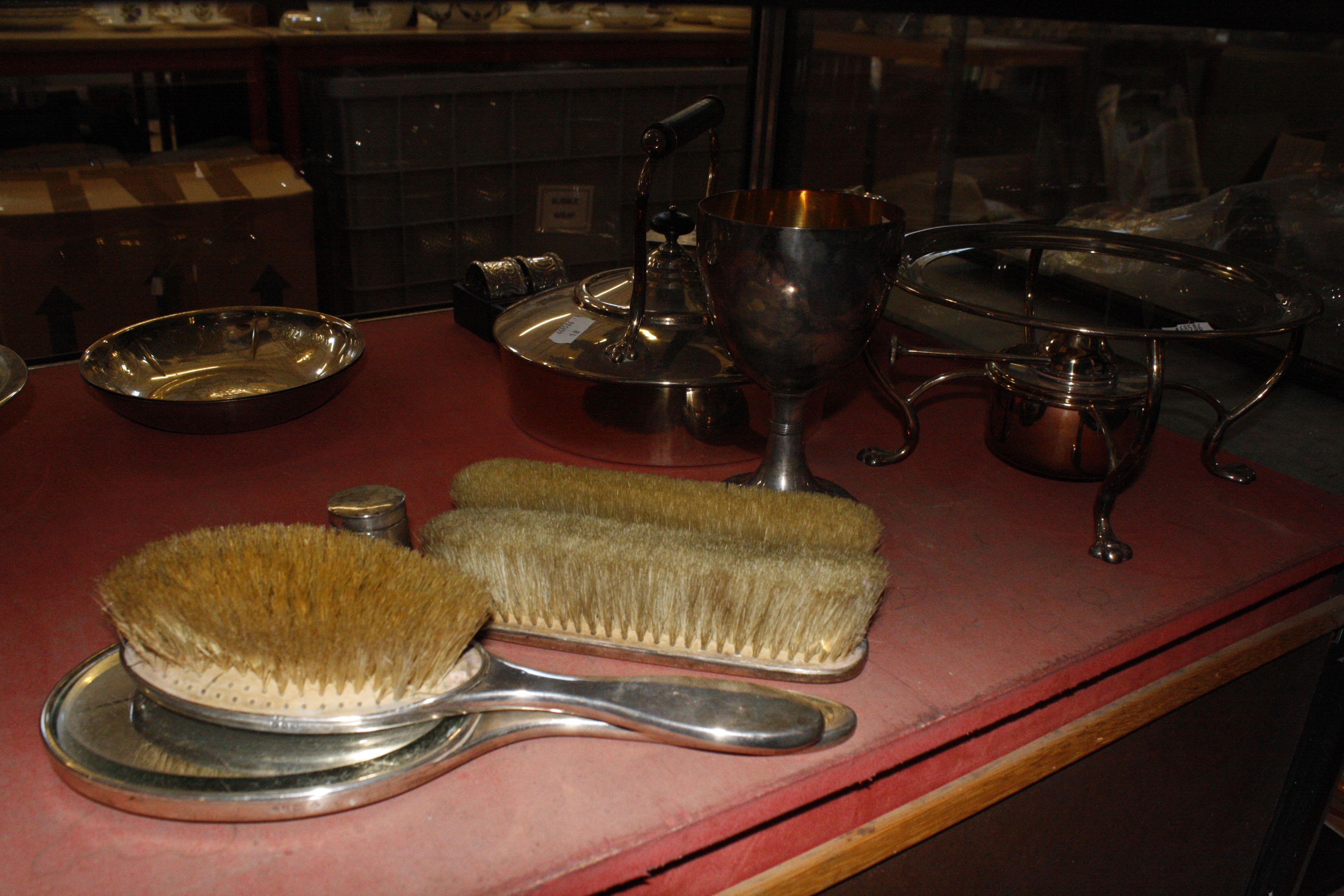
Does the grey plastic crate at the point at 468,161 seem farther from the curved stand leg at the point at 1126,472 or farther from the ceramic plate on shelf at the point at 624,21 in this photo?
the curved stand leg at the point at 1126,472

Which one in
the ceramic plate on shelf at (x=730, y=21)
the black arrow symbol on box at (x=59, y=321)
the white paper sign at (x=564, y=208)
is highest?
the ceramic plate on shelf at (x=730, y=21)

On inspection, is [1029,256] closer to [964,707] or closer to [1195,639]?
[1195,639]

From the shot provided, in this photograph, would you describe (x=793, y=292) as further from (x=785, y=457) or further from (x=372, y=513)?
(x=372, y=513)

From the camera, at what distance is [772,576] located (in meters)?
0.48

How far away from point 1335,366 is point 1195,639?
0.38 metres

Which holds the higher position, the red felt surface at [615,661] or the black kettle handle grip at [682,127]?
the black kettle handle grip at [682,127]

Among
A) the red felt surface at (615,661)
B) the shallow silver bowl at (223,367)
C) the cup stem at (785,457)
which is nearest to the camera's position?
the red felt surface at (615,661)

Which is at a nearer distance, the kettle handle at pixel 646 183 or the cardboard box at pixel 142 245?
the kettle handle at pixel 646 183

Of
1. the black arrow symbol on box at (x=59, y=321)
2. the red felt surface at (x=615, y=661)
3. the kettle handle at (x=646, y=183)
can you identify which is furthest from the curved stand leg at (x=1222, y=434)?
the black arrow symbol on box at (x=59, y=321)

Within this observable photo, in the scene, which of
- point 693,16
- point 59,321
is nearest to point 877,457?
point 693,16

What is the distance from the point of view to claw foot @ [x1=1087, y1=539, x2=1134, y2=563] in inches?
24.6

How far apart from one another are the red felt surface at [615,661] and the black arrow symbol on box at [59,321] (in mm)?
252

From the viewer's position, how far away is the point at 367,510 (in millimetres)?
520

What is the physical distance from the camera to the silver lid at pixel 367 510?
1.70ft
